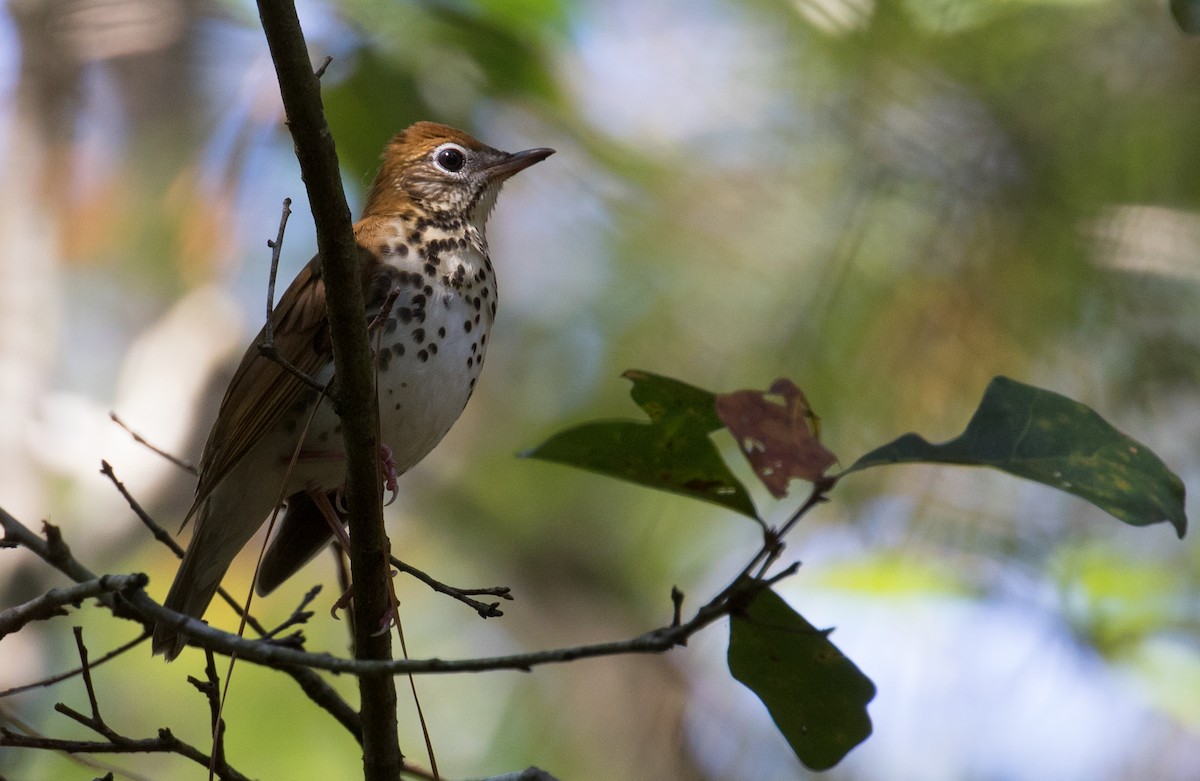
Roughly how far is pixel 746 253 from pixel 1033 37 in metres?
1.61

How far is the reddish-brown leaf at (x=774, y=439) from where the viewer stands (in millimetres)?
A: 1555

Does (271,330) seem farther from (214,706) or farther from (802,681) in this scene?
(802,681)

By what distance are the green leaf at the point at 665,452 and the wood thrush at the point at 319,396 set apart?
5.12ft

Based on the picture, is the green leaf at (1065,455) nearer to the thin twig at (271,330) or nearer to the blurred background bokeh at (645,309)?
the thin twig at (271,330)

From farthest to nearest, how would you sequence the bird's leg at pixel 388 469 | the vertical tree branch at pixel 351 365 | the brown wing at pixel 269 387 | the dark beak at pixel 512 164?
the dark beak at pixel 512 164
the brown wing at pixel 269 387
the bird's leg at pixel 388 469
the vertical tree branch at pixel 351 365

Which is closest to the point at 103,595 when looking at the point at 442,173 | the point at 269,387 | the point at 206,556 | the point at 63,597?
the point at 63,597

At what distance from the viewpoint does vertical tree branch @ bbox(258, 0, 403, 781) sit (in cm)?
200

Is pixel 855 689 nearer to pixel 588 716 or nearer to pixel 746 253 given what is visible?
pixel 746 253

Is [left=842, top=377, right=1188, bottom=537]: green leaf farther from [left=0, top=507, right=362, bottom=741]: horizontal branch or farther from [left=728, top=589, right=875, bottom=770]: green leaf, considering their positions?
[left=0, top=507, right=362, bottom=741]: horizontal branch

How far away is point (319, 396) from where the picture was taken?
3.13m

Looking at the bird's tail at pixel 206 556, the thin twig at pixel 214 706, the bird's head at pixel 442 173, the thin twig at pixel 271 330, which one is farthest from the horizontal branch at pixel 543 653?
the bird's head at pixel 442 173

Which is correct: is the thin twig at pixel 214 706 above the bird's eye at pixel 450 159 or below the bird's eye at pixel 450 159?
below

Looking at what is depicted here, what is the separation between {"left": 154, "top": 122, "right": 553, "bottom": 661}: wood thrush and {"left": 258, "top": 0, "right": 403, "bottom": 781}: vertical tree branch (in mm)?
820

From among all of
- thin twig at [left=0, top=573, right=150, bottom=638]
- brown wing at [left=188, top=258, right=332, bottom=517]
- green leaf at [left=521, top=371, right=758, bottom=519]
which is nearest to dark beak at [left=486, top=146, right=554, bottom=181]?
brown wing at [left=188, top=258, right=332, bottom=517]
